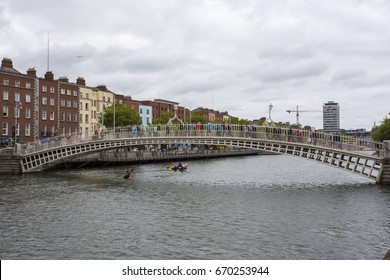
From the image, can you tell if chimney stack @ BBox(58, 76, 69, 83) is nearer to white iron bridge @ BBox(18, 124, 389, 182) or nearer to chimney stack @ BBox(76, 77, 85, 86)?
chimney stack @ BBox(76, 77, 85, 86)

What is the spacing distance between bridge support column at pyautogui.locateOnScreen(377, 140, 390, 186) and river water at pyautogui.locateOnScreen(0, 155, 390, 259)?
62.1 inches

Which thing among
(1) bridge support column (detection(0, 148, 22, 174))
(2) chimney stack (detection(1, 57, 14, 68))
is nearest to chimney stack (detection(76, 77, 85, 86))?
(2) chimney stack (detection(1, 57, 14, 68))

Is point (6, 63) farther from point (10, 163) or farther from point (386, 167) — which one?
point (386, 167)

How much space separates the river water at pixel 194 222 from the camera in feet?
57.4

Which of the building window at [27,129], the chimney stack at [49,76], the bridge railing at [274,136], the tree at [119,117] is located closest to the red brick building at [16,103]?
the building window at [27,129]

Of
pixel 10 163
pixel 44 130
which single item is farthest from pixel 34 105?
pixel 10 163

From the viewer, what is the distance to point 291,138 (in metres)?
39.5

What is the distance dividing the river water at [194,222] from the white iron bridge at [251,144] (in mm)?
2692

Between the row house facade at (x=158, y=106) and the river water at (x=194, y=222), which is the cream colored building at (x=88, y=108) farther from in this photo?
the river water at (x=194, y=222)

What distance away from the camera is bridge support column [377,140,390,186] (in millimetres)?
35719

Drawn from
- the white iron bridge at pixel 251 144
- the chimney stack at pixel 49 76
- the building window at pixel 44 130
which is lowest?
the white iron bridge at pixel 251 144

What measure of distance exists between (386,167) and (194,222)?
2086 centimetres
